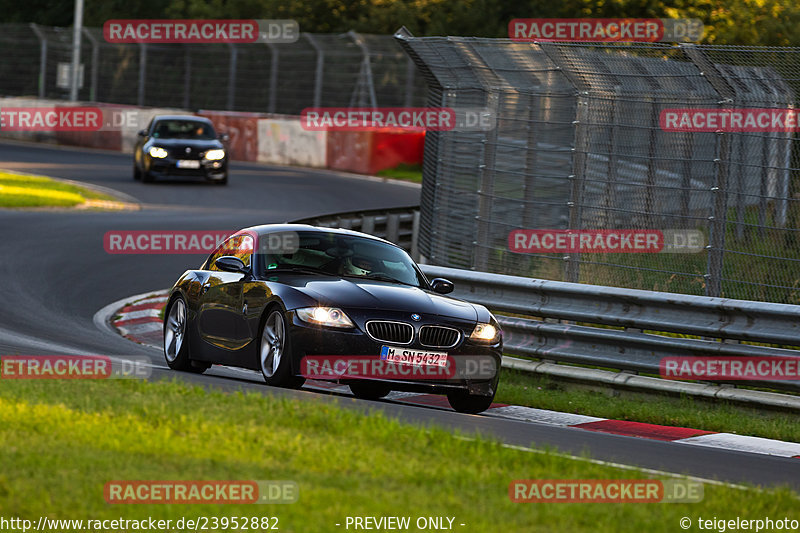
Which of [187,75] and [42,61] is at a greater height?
[42,61]

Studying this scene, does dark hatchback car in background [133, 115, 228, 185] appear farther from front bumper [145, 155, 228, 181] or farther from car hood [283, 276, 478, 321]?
car hood [283, 276, 478, 321]

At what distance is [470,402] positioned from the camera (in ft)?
35.2

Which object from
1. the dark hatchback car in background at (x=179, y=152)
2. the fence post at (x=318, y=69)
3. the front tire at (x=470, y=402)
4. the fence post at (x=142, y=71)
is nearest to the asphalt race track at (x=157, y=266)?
the dark hatchback car in background at (x=179, y=152)

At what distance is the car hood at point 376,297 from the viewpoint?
10234 millimetres

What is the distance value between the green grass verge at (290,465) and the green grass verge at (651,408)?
3.10m

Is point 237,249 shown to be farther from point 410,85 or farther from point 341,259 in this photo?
point 410,85

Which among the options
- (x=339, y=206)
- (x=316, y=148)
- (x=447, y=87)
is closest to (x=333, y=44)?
(x=316, y=148)

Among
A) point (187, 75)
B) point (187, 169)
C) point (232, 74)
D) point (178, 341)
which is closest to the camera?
point (178, 341)

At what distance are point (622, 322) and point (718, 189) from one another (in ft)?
4.64

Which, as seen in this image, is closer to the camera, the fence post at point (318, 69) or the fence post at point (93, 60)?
the fence post at point (318, 69)

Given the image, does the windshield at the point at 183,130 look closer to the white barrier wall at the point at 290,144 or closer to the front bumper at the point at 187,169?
the front bumper at the point at 187,169

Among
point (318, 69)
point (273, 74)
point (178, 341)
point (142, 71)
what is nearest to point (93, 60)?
point (142, 71)

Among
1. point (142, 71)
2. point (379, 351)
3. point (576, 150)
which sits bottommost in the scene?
point (379, 351)

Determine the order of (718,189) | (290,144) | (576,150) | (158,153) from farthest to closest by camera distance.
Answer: (290,144), (158,153), (576,150), (718,189)
